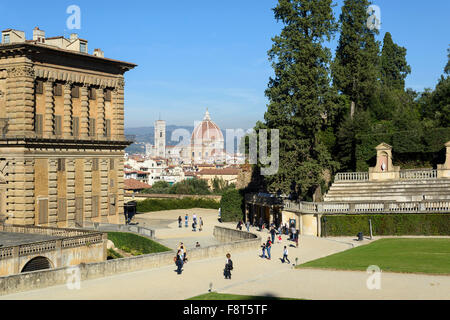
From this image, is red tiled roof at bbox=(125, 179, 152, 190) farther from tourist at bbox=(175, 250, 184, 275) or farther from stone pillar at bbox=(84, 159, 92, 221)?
tourist at bbox=(175, 250, 184, 275)

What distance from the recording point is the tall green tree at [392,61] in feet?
258

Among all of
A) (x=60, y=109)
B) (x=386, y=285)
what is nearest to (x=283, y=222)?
(x=60, y=109)

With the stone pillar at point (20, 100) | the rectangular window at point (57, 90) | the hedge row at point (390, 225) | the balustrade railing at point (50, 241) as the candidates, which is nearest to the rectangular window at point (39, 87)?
the stone pillar at point (20, 100)

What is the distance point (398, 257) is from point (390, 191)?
1631 cm

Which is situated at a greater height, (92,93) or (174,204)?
(92,93)

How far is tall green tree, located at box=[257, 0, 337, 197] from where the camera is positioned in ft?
166

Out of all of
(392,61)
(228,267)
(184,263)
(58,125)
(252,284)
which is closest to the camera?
(252,284)

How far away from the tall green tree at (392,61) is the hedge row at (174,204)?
28.8m

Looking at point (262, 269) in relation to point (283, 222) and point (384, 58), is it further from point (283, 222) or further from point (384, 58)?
point (384, 58)

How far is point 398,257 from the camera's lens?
32500 millimetres

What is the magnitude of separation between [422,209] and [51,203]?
28531 mm

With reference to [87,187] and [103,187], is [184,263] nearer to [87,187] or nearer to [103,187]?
[87,187]

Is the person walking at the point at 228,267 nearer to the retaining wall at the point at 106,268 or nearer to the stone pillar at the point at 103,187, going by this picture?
the retaining wall at the point at 106,268

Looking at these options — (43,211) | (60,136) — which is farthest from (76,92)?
(43,211)
